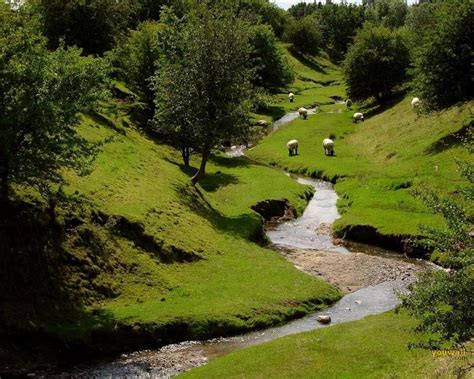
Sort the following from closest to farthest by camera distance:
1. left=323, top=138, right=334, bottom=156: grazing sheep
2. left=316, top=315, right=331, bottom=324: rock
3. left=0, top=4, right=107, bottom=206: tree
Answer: left=0, top=4, right=107, bottom=206: tree, left=316, top=315, right=331, bottom=324: rock, left=323, top=138, right=334, bottom=156: grazing sheep

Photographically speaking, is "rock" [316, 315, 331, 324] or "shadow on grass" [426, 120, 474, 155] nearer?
"rock" [316, 315, 331, 324]

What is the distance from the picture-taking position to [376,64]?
9475 centimetres

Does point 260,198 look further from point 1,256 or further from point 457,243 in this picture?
point 457,243

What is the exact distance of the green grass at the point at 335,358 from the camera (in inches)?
888

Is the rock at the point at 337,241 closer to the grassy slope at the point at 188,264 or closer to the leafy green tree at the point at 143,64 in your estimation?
the grassy slope at the point at 188,264

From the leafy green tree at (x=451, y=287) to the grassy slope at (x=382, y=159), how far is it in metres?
27.3

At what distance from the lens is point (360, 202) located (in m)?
53.3

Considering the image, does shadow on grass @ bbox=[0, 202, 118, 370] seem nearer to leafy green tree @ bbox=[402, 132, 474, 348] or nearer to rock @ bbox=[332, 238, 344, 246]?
leafy green tree @ bbox=[402, 132, 474, 348]

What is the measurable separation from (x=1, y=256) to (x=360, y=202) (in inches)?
1410

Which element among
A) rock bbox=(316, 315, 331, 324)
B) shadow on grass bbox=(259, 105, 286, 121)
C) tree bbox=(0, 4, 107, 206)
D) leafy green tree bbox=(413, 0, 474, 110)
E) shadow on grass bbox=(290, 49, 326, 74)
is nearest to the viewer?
tree bbox=(0, 4, 107, 206)

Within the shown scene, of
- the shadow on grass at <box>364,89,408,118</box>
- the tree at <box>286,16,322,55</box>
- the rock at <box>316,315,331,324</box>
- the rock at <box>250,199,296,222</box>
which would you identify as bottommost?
the rock at <box>316,315,331,324</box>

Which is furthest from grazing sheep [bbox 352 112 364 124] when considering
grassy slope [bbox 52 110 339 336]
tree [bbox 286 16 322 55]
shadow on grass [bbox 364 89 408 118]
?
tree [bbox 286 16 322 55]

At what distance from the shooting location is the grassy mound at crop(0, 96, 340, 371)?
89.2 ft

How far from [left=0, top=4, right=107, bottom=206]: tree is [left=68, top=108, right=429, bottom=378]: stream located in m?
10.6
